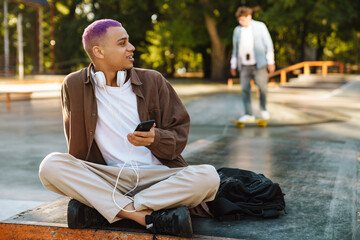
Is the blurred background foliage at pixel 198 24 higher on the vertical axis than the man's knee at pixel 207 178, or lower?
higher

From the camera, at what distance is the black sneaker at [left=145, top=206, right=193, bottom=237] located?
9.66ft

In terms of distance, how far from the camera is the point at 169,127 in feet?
11.0

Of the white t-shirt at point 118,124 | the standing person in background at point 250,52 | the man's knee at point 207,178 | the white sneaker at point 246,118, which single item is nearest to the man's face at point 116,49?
the white t-shirt at point 118,124

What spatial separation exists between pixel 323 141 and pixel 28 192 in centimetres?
444

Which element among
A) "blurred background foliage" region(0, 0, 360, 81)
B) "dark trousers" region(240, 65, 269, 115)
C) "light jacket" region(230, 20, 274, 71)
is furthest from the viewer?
"blurred background foliage" region(0, 0, 360, 81)

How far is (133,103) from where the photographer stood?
3.36 m

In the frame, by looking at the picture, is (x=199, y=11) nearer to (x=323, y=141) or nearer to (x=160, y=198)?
(x=323, y=141)

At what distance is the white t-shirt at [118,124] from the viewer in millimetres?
3354

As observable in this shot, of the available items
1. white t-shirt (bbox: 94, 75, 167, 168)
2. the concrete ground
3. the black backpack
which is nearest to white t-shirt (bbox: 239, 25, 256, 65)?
the concrete ground

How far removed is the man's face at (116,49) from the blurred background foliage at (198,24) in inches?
842

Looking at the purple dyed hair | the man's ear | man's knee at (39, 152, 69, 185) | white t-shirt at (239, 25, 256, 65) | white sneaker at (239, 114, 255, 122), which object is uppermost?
white t-shirt at (239, 25, 256, 65)

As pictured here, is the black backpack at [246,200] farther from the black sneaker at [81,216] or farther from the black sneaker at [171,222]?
the black sneaker at [81,216]

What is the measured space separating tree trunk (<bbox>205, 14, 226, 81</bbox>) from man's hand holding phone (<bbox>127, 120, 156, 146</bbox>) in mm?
26663

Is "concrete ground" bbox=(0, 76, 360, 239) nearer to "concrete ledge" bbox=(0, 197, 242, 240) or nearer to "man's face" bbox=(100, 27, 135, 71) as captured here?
"concrete ledge" bbox=(0, 197, 242, 240)
